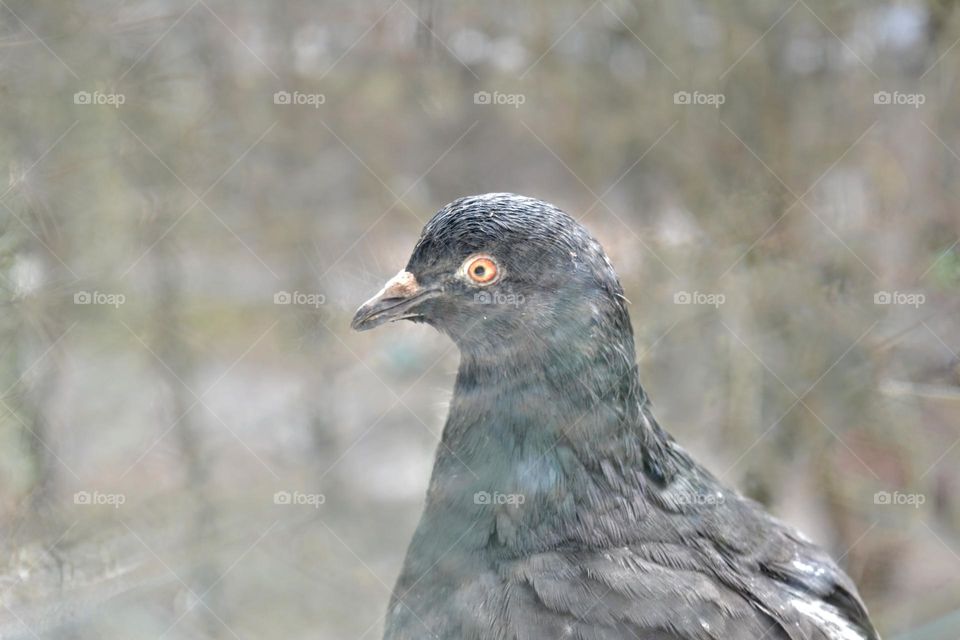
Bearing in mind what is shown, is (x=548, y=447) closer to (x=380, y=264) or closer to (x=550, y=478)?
(x=550, y=478)

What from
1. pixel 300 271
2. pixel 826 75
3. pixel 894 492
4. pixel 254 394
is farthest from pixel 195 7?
pixel 894 492

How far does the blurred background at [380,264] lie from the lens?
1.95 m

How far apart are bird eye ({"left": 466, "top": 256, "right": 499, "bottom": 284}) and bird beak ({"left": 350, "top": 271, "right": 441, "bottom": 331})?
0.06 metres

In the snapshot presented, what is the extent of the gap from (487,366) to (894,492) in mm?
1670

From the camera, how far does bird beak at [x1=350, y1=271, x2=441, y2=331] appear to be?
1.42m

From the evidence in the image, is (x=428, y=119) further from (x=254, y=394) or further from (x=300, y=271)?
(x=254, y=394)

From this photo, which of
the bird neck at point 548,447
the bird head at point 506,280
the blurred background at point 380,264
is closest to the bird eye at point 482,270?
the bird head at point 506,280

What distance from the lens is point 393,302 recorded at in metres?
1.42

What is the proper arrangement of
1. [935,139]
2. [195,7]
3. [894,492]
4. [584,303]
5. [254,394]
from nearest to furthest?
[584,303] → [195,7] → [254,394] → [935,139] → [894,492]

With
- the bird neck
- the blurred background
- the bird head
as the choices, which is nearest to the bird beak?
the bird head

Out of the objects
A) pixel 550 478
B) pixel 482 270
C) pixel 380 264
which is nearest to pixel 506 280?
pixel 482 270

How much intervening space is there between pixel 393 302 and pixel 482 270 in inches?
6.0

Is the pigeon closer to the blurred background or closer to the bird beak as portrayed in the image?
the bird beak

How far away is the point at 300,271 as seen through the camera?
208 centimetres
